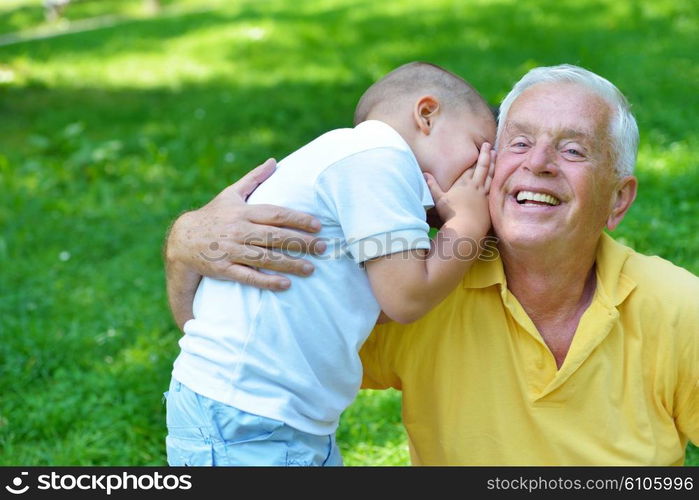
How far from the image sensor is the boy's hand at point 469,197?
251cm

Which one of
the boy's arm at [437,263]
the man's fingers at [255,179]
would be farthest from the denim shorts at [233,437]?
the man's fingers at [255,179]

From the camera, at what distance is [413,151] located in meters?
2.71

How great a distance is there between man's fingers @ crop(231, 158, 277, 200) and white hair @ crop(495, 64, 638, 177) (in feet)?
2.33

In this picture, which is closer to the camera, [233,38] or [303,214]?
[303,214]

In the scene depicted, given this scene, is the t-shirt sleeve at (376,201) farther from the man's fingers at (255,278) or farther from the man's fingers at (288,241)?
the man's fingers at (255,278)

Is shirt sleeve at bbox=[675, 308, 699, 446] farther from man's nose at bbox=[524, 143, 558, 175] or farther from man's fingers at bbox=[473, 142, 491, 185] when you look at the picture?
man's fingers at bbox=[473, 142, 491, 185]

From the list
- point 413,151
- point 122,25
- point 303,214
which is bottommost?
point 303,214

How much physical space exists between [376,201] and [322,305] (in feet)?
1.12

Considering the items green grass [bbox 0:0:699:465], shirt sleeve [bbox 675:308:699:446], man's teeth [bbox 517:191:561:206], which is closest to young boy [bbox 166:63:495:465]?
man's teeth [bbox 517:191:561:206]

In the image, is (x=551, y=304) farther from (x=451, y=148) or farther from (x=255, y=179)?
(x=255, y=179)

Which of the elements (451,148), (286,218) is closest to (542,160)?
(451,148)

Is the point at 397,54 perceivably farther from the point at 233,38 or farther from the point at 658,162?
the point at 658,162
